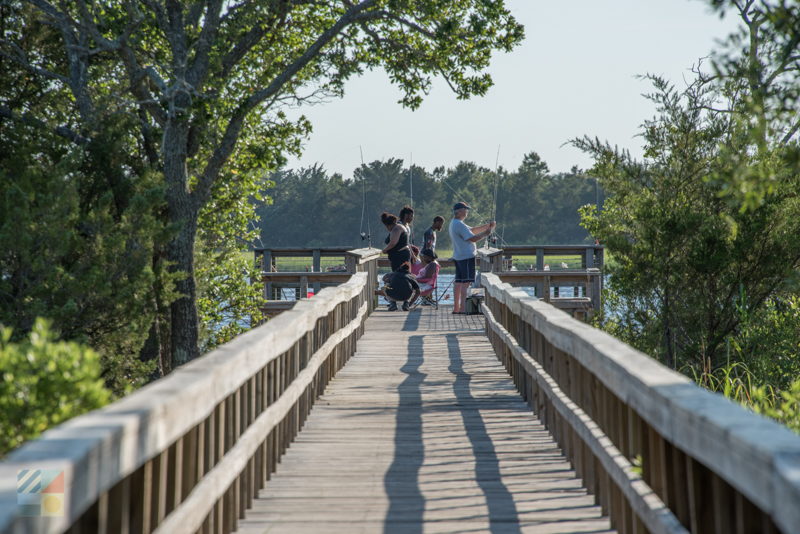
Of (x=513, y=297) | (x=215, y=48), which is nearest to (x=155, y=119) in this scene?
(x=215, y=48)

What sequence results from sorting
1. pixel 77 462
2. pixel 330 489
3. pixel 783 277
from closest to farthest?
pixel 77 462, pixel 330 489, pixel 783 277

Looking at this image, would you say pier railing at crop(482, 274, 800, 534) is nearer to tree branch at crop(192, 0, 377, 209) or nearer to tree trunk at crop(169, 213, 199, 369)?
tree trunk at crop(169, 213, 199, 369)

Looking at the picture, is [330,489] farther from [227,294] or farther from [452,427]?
[227,294]

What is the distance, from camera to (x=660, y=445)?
3.96 metres

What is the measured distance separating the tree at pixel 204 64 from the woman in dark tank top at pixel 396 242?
3415mm

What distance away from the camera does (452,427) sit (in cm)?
794

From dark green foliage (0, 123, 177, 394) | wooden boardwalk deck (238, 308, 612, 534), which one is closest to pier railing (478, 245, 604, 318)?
dark green foliage (0, 123, 177, 394)

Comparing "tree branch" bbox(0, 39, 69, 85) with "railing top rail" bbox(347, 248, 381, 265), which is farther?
"railing top rail" bbox(347, 248, 381, 265)

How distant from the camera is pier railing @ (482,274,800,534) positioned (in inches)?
105

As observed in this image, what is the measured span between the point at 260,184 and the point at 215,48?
5.23 m

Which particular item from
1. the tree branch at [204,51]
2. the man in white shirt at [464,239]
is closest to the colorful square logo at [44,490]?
the man in white shirt at [464,239]

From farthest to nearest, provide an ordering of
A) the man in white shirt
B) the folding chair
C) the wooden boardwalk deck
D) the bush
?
the folding chair
the man in white shirt
the wooden boardwalk deck
the bush

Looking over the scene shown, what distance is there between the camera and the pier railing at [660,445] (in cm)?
267

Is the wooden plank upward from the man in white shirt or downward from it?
downward
